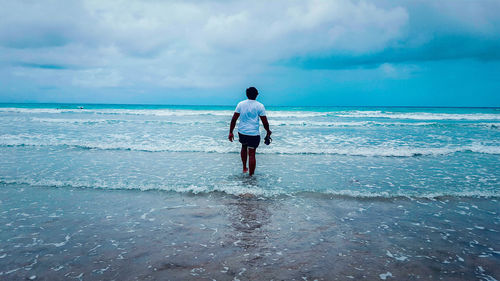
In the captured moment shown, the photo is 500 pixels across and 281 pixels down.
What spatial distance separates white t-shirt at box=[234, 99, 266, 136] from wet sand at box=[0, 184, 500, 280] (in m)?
1.85

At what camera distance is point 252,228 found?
12.7ft

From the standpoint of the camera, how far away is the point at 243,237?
359cm

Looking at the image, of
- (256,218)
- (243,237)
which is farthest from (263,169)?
(243,237)

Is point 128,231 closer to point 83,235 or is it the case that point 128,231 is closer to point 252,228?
point 83,235

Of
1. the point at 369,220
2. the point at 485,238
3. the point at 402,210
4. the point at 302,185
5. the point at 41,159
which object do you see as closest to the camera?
the point at 485,238

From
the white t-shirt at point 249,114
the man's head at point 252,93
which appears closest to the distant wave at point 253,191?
the white t-shirt at point 249,114

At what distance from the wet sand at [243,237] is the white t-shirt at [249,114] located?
72.9 inches

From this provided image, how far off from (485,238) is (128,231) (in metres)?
4.73

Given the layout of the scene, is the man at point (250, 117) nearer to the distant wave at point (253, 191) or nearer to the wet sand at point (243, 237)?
the distant wave at point (253, 191)

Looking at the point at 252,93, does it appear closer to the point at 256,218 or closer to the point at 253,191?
the point at 253,191

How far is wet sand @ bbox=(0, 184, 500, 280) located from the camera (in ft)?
9.30

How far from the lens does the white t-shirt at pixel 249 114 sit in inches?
253

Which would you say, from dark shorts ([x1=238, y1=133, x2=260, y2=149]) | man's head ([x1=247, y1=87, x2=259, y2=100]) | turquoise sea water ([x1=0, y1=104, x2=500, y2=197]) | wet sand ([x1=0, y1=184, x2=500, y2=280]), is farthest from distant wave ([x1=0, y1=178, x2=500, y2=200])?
man's head ([x1=247, y1=87, x2=259, y2=100])

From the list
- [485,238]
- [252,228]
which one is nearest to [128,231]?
[252,228]
